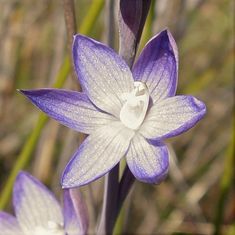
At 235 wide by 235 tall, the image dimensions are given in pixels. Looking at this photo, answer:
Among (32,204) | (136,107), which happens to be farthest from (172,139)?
(136,107)

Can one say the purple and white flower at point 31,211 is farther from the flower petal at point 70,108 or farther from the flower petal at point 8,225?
the flower petal at point 70,108

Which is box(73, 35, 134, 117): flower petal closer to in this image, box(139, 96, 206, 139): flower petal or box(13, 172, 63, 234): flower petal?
box(139, 96, 206, 139): flower petal

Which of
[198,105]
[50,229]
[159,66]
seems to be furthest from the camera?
[50,229]

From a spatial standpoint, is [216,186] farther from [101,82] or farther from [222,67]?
[101,82]

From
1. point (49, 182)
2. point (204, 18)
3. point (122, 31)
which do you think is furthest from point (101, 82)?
point (204, 18)

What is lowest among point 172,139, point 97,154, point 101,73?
point 172,139

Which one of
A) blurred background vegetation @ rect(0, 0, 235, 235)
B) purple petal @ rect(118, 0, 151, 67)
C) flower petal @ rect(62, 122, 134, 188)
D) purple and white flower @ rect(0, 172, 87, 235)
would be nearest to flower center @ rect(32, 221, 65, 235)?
purple and white flower @ rect(0, 172, 87, 235)

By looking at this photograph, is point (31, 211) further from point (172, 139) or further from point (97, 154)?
point (172, 139)
